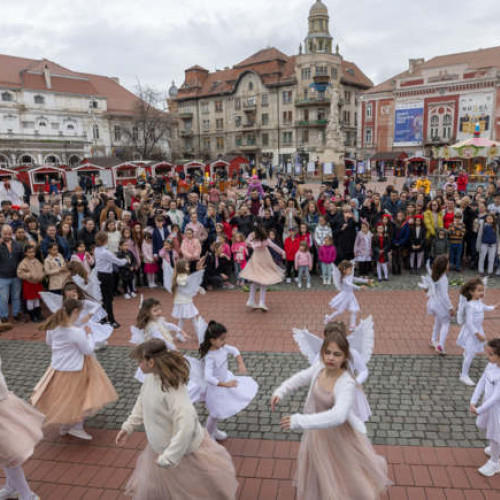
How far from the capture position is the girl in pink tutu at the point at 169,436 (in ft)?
10.3

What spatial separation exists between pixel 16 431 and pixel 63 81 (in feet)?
214

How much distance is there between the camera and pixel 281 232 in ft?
38.4

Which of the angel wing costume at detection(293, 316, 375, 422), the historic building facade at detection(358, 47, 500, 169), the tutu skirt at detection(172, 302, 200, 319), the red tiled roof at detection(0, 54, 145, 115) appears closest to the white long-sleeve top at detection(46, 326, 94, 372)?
the angel wing costume at detection(293, 316, 375, 422)

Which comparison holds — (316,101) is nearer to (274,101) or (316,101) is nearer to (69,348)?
(274,101)

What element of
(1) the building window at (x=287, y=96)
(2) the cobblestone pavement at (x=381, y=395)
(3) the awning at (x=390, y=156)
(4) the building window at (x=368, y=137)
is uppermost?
(1) the building window at (x=287, y=96)

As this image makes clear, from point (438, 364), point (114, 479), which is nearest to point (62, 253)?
point (114, 479)

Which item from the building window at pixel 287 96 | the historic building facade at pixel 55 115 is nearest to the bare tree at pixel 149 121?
the historic building facade at pixel 55 115

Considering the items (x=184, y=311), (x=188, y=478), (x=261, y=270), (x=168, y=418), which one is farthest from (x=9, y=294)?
(x=188, y=478)

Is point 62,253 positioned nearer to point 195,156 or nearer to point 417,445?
point 417,445

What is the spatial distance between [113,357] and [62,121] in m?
59.8

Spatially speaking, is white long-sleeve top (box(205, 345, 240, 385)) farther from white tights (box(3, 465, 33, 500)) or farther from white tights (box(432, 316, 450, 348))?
white tights (box(432, 316, 450, 348))

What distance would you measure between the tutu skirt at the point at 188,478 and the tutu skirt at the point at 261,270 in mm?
5463

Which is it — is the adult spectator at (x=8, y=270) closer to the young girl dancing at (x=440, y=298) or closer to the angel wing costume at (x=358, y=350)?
the angel wing costume at (x=358, y=350)

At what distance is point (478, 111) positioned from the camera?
4500 cm
